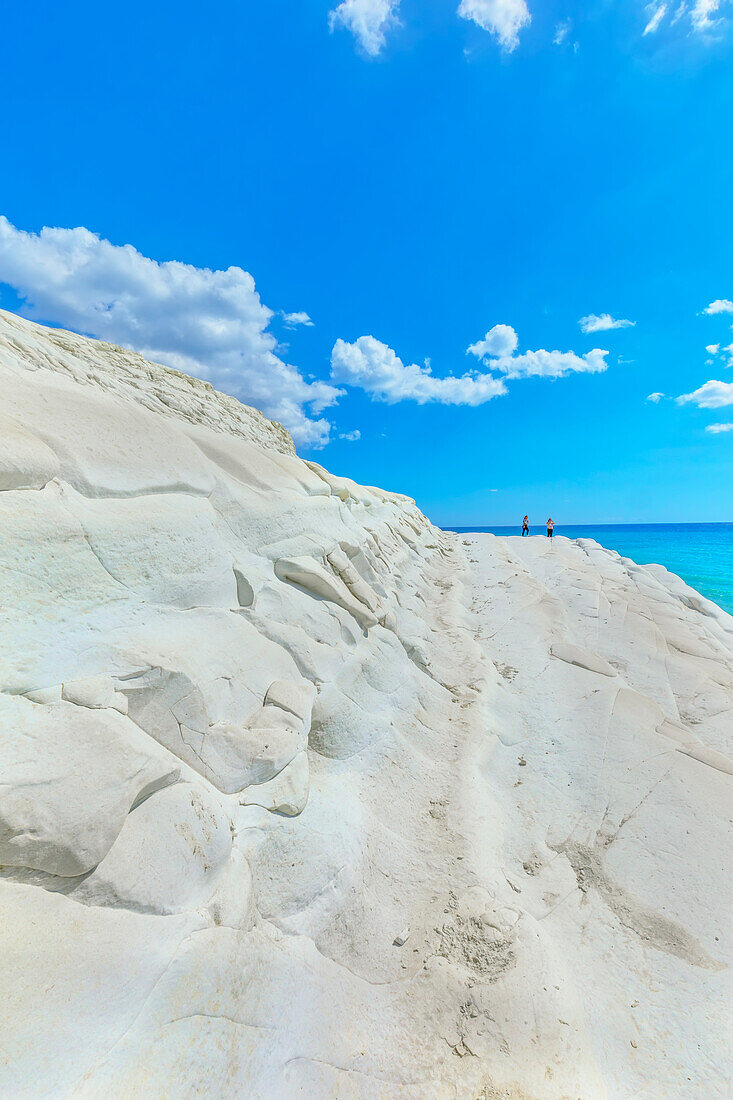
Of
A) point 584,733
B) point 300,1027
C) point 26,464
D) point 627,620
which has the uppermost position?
point 627,620

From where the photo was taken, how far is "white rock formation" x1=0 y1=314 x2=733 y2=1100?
164 cm

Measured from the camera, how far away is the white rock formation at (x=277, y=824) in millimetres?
1643

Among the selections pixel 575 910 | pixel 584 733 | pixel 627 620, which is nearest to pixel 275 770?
pixel 575 910

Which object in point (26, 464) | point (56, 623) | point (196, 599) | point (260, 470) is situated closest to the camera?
point (56, 623)

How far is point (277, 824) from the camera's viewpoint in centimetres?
251

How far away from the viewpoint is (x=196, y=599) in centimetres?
332

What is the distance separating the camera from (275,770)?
271 centimetres

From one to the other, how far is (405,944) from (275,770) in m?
1.18

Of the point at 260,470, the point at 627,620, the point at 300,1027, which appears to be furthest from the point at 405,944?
the point at 627,620

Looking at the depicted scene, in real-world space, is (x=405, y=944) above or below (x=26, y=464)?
below

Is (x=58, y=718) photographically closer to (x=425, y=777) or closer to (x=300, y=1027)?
(x=300, y=1027)

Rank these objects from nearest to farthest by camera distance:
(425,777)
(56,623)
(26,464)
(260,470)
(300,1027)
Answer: (300,1027)
(56,623)
(26,464)
(425,777)
(260,470)

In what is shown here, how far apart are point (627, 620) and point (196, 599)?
7.53 metres

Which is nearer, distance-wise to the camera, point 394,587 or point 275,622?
point 275,622
